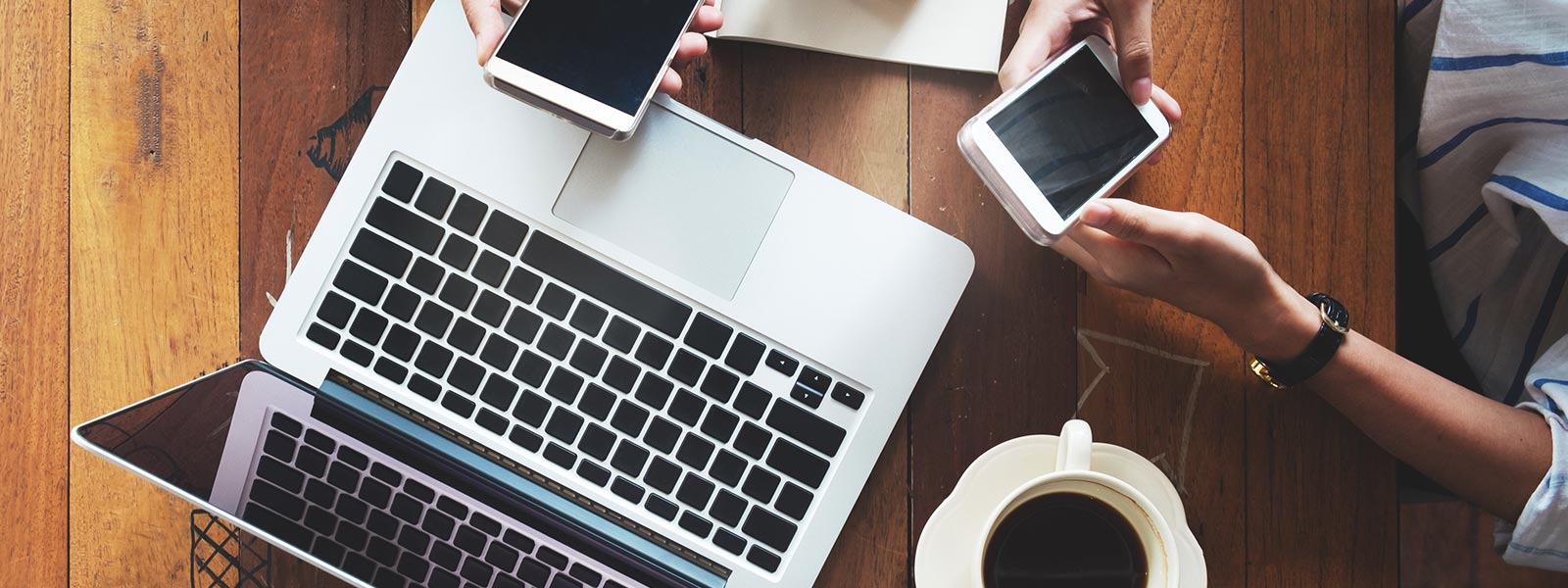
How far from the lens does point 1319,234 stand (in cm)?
75

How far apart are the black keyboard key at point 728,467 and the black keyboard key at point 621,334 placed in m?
0.11

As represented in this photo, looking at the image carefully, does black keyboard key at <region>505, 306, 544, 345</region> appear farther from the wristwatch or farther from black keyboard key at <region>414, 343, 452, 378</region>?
the wristwatch

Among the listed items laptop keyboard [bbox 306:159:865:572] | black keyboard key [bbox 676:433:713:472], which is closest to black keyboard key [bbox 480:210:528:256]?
laptop keyboard [bbox 306:159:865:572]

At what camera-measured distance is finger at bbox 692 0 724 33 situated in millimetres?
685

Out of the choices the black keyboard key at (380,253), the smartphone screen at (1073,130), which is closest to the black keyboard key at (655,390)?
the black keyboard key at (380,253)

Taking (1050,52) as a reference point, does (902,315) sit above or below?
below

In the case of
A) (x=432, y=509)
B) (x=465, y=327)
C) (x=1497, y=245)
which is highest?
(x=1497, y=245)

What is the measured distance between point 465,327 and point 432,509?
0.15 metres

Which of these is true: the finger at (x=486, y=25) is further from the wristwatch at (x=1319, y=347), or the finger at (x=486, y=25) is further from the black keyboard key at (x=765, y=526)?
the wristwatch at (x=1319, y=347)

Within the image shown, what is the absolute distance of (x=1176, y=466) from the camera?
2.49ft

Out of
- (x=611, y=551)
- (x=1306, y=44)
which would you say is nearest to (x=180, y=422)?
(x=611, y=551)

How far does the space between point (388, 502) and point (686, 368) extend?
10.2 inches

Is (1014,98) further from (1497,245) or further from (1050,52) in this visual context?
(1497,245)

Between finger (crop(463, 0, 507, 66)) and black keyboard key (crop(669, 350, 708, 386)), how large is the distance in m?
0.27
